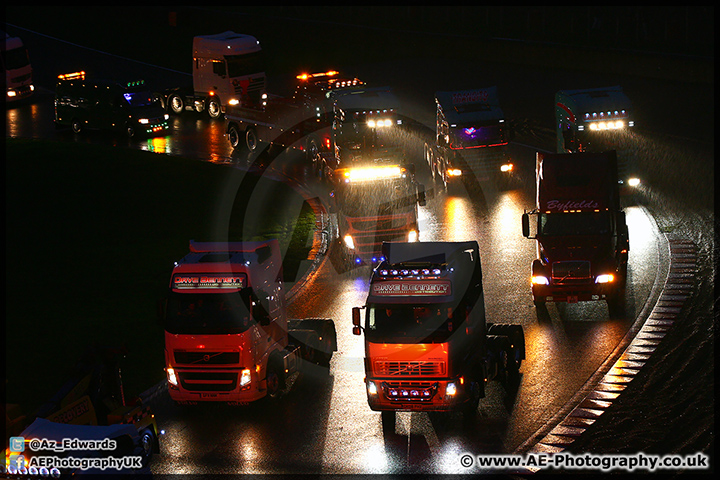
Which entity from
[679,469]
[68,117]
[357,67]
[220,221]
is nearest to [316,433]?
[679,469]

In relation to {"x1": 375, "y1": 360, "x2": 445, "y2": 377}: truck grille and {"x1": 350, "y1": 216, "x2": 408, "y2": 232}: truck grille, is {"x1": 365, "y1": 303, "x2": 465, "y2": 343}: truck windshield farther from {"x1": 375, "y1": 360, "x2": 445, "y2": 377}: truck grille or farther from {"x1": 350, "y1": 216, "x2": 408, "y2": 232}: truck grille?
{"x1": 350, "y1": 216, "x2": 408, "y2": 232}: truck grille

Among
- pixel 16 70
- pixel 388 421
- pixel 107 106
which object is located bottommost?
pixel 388 421

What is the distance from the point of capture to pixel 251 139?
41312 mm

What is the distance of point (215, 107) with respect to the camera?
156 feet

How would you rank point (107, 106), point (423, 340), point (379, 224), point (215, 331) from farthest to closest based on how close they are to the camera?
point (107, 106), point (379, 224), point (215, 331), point (423, 340)

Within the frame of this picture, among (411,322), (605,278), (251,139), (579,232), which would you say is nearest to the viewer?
(411,322)

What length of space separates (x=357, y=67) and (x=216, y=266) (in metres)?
45.5

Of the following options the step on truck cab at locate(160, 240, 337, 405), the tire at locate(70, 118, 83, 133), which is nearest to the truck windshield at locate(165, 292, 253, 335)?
the step on truck cab at locate(160, 240, 337, 405)

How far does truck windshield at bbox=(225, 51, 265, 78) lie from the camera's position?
43.7m

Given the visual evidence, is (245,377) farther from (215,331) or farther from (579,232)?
(579,232)

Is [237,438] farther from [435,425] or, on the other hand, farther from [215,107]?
[215,107]

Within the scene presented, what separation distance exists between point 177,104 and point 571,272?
31.0 m

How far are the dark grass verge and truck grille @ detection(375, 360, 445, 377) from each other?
6250 millimetres

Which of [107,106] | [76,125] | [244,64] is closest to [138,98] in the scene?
[107,106]
